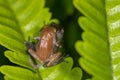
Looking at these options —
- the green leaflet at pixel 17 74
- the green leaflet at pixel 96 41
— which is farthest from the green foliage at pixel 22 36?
the green leaflet at pixel 96 41

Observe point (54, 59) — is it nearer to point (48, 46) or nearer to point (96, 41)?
point (48, 46)

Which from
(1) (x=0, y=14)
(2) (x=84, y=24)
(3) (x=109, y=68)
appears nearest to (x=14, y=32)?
(1) (x=0, y=14)

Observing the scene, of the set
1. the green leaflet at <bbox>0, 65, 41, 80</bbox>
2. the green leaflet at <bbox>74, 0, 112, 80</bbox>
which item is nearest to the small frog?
the green leaflet at <bbox>0, 65, 41, 80</bbox>

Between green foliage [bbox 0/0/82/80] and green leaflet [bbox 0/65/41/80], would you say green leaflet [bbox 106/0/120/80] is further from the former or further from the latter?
green leaflet [bbox 0/65/41/80]

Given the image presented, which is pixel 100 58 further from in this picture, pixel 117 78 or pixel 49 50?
pixel 49 50

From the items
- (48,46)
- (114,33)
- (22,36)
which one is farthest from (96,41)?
(48,46)

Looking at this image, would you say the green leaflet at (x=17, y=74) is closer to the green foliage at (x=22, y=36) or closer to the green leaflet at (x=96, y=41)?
the green foliage at (x=22, y=36)
